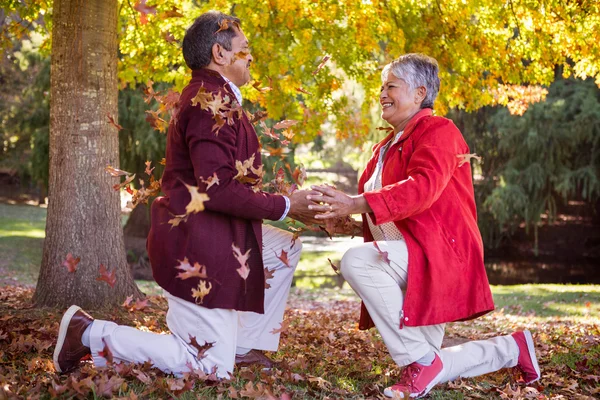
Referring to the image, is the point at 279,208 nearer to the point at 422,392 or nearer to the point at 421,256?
the point at 421,256

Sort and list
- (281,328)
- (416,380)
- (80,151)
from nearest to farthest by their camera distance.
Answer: (416,380)
(281,328)
(80,151)

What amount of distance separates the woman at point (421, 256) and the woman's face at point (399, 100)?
0.43 feet

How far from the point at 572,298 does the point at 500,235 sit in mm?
9251

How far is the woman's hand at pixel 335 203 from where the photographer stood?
3.52m

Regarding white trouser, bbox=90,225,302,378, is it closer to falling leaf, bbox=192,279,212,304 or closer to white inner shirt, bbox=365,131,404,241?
falling leaf, bbox=192,279,212,304

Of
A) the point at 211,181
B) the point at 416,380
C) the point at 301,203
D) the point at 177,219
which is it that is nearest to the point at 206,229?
the point at 177,219

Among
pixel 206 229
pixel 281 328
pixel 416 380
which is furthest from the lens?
pixel 281 328

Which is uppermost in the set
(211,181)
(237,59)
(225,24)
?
(225,24)

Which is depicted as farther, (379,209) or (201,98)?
(379,209)

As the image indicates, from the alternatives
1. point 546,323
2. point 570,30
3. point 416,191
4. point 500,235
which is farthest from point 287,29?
point 500,235

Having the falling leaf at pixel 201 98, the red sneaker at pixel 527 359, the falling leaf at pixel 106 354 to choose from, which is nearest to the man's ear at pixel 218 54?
the falling leaf at pixel 201 98

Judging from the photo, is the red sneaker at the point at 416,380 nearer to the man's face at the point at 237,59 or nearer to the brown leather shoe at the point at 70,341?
the brown leather shoe at the point at 70,341

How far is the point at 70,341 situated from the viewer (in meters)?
3.45

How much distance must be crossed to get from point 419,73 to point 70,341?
2330mm
